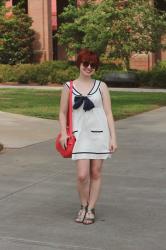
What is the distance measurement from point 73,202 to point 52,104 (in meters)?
12.7

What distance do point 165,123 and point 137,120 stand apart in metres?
0.90

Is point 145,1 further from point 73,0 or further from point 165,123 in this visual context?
point 165,123

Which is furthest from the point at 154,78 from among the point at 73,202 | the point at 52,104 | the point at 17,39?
the point at 73,202

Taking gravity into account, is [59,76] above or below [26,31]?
below

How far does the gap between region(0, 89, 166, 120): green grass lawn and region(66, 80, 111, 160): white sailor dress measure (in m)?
9.71

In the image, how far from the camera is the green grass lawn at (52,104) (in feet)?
54.6

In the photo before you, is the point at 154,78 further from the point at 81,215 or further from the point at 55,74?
the point at 81,215

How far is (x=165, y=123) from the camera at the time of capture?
47.4 feet

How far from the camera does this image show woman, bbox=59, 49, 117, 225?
226 inches

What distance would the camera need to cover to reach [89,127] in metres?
5.77

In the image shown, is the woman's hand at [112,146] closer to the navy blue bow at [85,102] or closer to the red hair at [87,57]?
the navy blue bow at [85,102]

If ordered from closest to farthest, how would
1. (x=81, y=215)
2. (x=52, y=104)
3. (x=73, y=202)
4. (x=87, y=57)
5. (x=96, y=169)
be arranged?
1. (x=87, y=57)
2. (x=96, y=169)
3. (x=81, y=215)
4. (x=73, y=202)
5. (x=52, y=104)

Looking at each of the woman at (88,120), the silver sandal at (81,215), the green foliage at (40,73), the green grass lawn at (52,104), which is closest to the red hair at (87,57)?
the woman at (88,120)

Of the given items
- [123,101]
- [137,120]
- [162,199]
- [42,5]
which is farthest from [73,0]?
[162,199]
